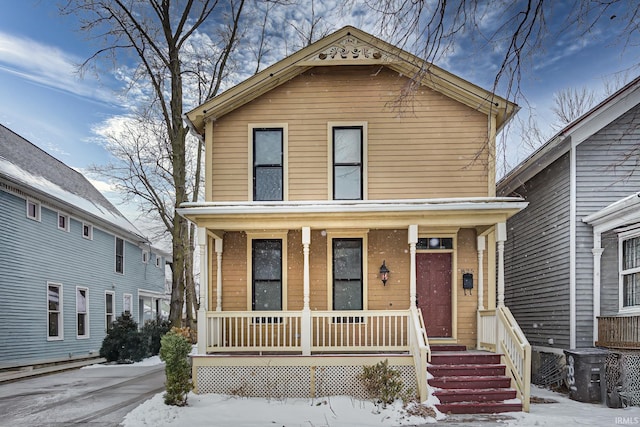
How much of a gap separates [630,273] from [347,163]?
6095 millimetres

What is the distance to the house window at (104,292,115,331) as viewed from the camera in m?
18.1

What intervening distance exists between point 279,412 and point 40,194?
10395 millimetres

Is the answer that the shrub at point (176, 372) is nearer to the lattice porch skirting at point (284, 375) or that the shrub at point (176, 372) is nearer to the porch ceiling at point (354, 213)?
the lattice porch skirting at point (284, 375)

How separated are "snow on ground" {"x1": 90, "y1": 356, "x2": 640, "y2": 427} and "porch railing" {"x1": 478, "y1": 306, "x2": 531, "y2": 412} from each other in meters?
0.45

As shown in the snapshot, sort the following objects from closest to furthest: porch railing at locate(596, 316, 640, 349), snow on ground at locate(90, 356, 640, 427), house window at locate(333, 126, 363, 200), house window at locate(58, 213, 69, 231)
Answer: snow on ground at locate(90, 356, 640, 427), porch railing at locate(596, 316, 640, 349), house window at locate(333, 126, 363, 200), house window at locate(58, 213, 69, 231)

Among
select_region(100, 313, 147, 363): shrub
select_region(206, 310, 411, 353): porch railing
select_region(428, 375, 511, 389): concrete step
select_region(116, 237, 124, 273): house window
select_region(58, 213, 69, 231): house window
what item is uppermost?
select_region(58, 213, 69, 231): house window

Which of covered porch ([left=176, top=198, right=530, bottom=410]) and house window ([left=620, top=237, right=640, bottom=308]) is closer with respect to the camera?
covered porch ([left=176, top=198, right=530, bottom=410])

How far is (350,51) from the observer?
10.2 meters

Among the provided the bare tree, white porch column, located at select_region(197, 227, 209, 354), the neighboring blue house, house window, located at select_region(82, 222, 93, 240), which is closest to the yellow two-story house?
white porch column, located at select_region(197, 227, 209, 354)

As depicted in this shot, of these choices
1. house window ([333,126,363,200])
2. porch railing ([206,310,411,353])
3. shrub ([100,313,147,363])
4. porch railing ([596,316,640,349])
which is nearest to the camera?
porch railing ([596,316,640,349])

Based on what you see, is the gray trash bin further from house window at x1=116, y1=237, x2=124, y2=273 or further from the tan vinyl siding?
house window at x1=116, y1=237, x2=124, y2=273

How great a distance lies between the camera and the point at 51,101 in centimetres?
1462

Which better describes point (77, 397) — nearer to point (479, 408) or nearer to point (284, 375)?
point (284, 375)

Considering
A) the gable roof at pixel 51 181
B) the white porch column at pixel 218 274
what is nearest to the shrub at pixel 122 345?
the gable roof at pixel 51 181
